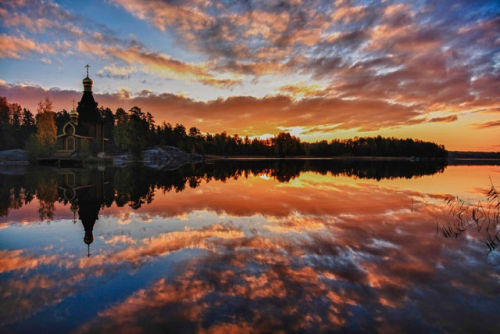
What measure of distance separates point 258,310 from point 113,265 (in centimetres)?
474

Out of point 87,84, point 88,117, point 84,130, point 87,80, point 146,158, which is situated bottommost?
point 146,158

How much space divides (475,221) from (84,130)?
85170mm

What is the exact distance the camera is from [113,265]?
7441 millimetres

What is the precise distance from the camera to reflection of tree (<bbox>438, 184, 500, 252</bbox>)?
10805 mm

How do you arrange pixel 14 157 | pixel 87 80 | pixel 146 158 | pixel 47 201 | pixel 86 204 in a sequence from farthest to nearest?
pixel 146 158 → pixel 87 80 → pixel 14 157 → pixel 47 201 → pixel 86 204

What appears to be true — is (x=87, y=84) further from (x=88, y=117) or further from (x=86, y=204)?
(x=86, y=204)

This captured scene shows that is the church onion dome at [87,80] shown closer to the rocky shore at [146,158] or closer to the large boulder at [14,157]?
the rocky shore at [146,158]

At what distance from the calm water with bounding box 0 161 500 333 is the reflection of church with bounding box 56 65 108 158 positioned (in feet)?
211

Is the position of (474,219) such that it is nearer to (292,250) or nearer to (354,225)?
(354,225)

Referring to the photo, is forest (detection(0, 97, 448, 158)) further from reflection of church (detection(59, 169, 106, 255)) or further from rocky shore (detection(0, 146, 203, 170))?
reflection of church (detection(59, 169, 106, 255))

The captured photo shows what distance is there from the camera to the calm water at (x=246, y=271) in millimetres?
5016

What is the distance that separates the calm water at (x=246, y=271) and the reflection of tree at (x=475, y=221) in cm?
12

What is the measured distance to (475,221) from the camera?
43.1ft

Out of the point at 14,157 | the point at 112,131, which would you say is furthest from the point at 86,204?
the point at 112,131
